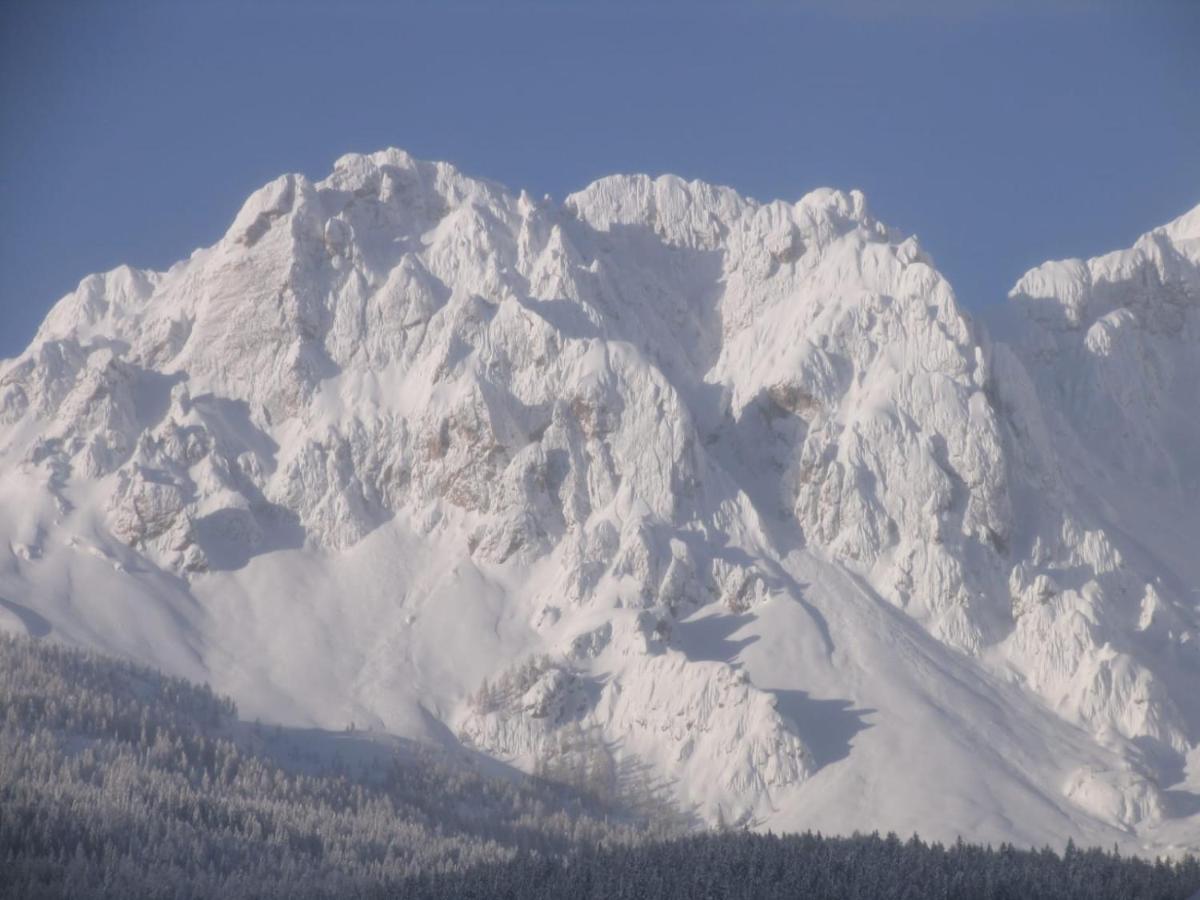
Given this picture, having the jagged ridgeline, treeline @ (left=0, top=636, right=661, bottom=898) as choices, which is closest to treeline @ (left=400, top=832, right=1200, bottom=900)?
the jagged ridgeline

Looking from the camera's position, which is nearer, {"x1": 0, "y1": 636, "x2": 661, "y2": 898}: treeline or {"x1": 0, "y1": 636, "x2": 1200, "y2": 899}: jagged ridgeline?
{"x1": 0, "y1": 636, "x2": 1200, "y2": 899}: jagged ridgeline

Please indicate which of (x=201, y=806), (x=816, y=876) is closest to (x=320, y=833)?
(x=201, y=806)

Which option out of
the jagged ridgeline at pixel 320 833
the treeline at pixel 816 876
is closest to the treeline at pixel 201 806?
the jagged ridgeline at pixel 320 833

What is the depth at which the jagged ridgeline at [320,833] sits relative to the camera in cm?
11988

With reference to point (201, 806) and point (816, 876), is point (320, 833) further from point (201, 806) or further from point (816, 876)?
point (816, 876)

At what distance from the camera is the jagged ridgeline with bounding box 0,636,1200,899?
120 meters

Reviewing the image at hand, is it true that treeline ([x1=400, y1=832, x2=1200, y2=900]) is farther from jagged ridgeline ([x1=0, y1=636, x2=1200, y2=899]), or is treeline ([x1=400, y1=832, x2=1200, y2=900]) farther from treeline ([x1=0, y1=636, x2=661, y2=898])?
treeline ([x1=0, y1=636, x2=661, y2=898])

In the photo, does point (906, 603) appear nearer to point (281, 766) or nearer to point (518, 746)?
point (518, 746)

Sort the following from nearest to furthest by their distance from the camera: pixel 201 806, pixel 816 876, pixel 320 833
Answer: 1. pixel 816 876
2. pixel 320 833
3. pixel 201 806

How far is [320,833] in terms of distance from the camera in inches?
5615

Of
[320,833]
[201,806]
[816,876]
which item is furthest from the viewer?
[201,806]

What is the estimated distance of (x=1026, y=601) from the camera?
198 m

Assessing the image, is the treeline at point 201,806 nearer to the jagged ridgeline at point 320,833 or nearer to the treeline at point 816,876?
the jagged ridgeline at point 320,833

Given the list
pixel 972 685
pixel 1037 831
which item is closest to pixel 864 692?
pixel 972 685
